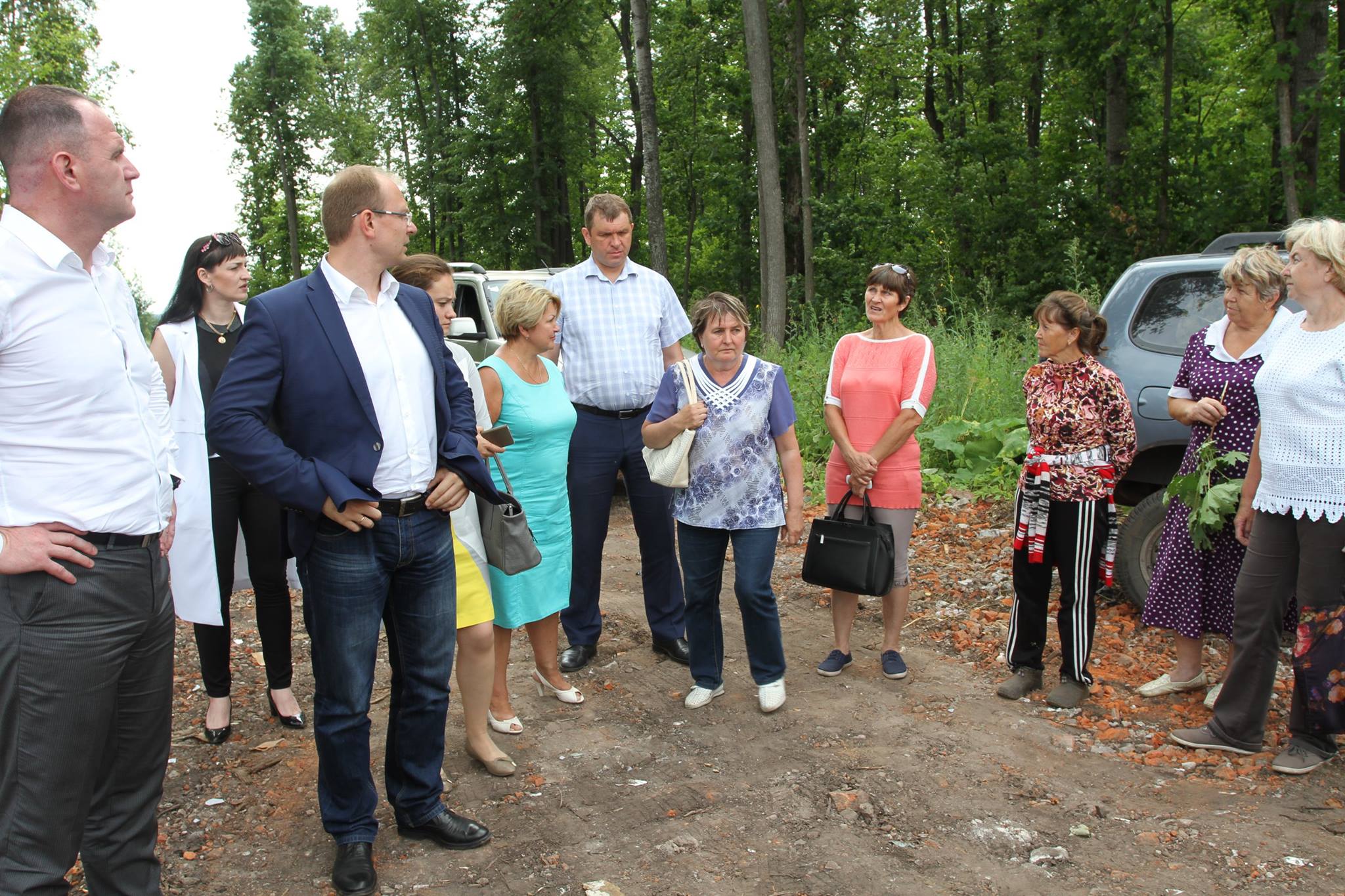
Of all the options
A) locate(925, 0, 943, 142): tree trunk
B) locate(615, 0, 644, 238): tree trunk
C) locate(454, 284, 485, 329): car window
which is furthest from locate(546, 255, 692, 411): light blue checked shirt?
locate(615, 0, 644, 238): tree trunk

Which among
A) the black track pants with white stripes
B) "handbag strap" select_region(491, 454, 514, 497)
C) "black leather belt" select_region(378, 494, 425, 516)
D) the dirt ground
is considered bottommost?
the dirt ground

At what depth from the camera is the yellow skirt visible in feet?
12.6

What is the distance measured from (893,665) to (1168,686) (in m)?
1.30

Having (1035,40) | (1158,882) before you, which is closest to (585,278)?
(1158,882)

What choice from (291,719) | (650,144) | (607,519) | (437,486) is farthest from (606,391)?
(650,144)

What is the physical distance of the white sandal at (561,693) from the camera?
16.1 feet

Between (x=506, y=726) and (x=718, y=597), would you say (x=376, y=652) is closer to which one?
(x=506, y=726)

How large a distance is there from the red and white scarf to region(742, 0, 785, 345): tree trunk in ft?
34.5

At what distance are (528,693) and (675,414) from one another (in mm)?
1648

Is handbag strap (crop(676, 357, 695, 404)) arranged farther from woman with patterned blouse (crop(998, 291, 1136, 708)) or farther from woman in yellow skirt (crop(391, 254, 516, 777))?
woman with patterned blouse (crop(998, 291, 1136, 708))

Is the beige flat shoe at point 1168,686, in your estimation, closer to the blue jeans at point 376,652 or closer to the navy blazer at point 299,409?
the blue jeans at point 376,652

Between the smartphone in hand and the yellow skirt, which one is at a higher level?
the smartphone in hand

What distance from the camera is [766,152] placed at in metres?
15.1

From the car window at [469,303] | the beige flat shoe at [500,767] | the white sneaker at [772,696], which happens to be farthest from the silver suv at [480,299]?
the beige flat shoe at [500,767]
